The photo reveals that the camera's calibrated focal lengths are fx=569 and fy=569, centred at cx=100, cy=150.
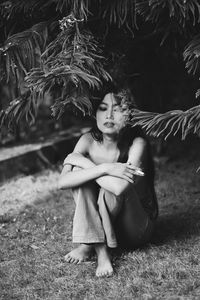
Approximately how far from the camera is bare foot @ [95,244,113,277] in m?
3.23

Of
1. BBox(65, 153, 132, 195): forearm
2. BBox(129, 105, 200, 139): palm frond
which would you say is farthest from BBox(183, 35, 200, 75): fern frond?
BBox(65, 153, 132, 195): forearm

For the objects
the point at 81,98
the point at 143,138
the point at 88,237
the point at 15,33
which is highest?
the point at 15,33

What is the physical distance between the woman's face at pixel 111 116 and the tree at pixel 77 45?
9cm

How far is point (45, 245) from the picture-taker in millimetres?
3883

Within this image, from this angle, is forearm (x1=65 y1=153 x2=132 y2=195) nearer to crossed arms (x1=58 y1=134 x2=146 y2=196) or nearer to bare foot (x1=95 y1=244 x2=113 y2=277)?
crossed arms (x1=58 y1=134 x2=146 y2=196)

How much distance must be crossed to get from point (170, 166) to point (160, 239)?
2.24 m

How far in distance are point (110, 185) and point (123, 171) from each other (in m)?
0.11

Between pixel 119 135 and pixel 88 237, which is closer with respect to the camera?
pixel 88 237

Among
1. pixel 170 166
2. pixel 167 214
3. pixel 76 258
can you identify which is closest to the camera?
pixel 76 258

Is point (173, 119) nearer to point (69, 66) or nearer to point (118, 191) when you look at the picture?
point (118, 191)

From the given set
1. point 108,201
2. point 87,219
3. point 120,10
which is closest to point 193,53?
point 120,10

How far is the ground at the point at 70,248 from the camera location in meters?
3.01

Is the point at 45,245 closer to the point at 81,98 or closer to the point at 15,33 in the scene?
the point at 81,98

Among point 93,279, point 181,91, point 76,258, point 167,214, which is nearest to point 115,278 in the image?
point 93,279
